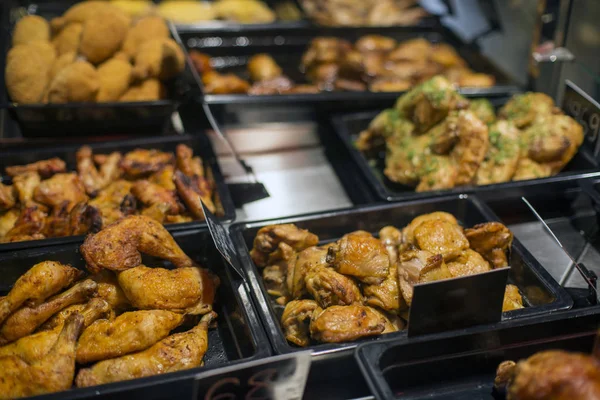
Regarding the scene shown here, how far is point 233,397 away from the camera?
1.82 metres

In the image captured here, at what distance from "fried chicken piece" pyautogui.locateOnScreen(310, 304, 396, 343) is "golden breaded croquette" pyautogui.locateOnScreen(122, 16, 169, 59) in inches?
90.8

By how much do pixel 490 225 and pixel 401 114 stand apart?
1129 mm

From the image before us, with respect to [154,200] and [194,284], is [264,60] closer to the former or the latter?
[154,200]

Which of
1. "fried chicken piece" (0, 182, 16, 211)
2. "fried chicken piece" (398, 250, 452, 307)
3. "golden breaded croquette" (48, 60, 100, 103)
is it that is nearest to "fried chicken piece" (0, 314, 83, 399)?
"fried chicken piece" (0, 182, 16, 211)

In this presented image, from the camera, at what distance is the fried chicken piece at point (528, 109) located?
3260mm

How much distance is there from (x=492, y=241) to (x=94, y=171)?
1927 mm

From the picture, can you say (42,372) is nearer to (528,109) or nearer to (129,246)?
(129,246)

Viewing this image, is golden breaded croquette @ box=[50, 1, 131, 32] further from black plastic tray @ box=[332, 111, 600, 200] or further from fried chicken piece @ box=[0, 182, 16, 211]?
black plastic tray @ box=[332, 111, 600, 200]

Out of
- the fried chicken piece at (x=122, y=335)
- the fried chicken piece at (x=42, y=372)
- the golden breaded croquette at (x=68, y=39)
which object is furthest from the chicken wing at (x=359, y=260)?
the golden breaded croquette at (x=68, y=39)

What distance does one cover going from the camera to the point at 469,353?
2092 mm

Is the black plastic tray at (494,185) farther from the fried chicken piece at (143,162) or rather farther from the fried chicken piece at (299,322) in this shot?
the fried chicken piece at (143,162)

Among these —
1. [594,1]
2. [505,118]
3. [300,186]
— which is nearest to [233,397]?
[300,186]

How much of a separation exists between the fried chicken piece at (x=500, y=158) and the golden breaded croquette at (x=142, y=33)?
210 cm

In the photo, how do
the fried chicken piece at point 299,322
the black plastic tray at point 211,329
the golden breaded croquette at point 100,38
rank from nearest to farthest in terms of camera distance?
the black plastic tray at point 211,329 → the fried chicken piece at point 299,322 → the golden breaded croquette at point 100,38
